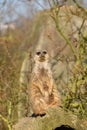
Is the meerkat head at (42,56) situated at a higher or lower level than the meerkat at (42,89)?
higher

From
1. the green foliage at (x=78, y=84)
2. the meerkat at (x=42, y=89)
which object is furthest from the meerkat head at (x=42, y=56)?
the green foliage at (x=78, y=84)

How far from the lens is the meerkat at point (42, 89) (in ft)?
21.6

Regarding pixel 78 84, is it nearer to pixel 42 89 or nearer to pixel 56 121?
pixel 42 89

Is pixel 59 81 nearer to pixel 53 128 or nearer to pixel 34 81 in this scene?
pixel 34 81

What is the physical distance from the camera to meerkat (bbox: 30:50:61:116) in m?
6.57

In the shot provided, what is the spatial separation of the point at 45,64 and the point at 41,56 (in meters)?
0.15

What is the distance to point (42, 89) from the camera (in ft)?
22.4

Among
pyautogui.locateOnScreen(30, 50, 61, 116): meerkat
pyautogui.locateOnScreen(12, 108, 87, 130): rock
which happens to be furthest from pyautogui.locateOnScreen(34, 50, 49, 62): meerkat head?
pyautogui.locateOnScreen(12, 108, 87, 130): rock

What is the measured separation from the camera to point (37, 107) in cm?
653


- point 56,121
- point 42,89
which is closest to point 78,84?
point 42,89

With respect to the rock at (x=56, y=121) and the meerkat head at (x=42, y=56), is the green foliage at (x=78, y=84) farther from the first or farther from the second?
the rock at (x=56, y=121)

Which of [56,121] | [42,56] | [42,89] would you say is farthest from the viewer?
[42,56]

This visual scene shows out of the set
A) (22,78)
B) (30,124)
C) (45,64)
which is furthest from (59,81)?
(30,124)

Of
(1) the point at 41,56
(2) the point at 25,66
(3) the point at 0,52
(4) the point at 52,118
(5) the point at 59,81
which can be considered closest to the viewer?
(4) the point at 52,118
